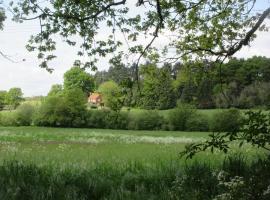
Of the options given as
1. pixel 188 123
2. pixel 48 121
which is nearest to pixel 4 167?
pixel 188 123

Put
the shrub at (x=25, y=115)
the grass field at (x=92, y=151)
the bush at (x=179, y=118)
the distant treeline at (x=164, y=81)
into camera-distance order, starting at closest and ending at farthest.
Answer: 1. the distant treeline at (x=164, y=81)
2. the grass field at (x=92, y=151)
3. the bush at (x=179, y=118)
4. the shrub at (x=25, y=115)

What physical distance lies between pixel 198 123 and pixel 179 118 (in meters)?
3.22

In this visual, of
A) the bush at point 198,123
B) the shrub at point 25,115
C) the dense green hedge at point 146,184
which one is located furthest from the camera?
the shrub at point 25,115

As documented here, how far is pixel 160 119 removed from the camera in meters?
75.6

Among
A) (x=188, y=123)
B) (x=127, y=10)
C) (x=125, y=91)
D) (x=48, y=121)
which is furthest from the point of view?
(x=48, y=121)

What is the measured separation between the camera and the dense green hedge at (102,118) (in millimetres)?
71562

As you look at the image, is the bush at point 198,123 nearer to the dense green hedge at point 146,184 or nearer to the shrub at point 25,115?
the shrub at point 25,115

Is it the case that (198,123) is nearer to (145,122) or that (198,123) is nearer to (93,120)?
(145,122)

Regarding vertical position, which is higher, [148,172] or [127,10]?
[127,10]

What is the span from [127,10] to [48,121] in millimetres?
77579

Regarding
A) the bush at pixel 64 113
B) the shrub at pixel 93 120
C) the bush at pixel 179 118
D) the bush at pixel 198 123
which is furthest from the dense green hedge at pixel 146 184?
the bush at pixel 64 113

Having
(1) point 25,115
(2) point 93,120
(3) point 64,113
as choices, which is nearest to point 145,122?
(2) point 93,120

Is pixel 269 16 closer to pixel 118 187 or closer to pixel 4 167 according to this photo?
pixel 118 187

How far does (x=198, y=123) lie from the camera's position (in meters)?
72.3
